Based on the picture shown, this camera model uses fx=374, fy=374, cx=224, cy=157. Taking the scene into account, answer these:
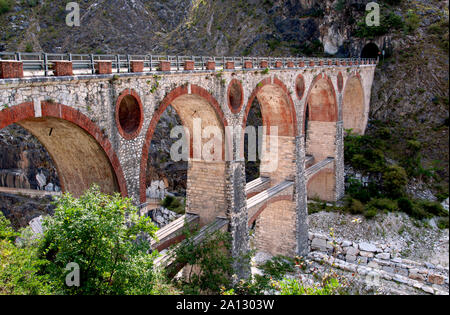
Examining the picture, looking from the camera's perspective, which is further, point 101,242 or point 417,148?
point 417,148

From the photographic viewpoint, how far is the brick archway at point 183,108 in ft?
52.1

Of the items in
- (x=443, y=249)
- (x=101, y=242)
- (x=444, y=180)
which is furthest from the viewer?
(x=444, y=180)

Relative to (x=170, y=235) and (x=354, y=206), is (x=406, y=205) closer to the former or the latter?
(x=354, y=206)

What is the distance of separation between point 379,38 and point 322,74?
2161 centimetres

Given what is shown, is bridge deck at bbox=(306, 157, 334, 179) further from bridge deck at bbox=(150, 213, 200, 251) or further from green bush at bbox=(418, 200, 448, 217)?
bridge deck at bbox=(150, 213, 200, 251)

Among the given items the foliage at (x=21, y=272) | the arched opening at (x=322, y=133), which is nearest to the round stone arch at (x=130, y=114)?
the foliage at (x=21, y=272)

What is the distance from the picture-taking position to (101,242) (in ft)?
34.7

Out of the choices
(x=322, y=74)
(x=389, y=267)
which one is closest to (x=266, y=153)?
(x=322, y=74)

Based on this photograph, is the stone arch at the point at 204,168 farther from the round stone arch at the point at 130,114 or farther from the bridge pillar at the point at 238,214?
the round stone arch at the point at 130,114

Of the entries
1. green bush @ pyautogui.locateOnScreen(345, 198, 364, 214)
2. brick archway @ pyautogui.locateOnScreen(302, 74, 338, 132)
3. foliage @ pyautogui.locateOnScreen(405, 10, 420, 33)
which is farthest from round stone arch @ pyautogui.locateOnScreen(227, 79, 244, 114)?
foliage @ pyautogui.locateOnScreen(405, 10, 420, 33)

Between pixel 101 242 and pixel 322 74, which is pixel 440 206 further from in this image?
pixel 101 242

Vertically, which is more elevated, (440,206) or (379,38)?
(379,38)

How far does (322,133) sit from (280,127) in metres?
10.5

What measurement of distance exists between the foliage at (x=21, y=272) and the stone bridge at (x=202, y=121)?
Result: 3.93m
